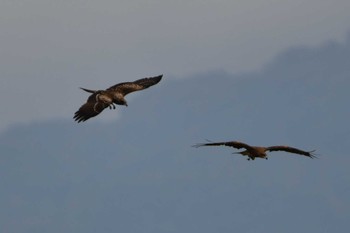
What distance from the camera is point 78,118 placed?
39094 millimetres

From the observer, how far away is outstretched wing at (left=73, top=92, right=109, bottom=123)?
39.2m

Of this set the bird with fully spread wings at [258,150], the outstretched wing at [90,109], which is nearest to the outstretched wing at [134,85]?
the outstretched wing at [90,109]

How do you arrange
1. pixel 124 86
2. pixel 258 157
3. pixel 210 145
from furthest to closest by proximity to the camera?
1. pixel 124 86
2. pixel 258 157
3. pixel 210 145

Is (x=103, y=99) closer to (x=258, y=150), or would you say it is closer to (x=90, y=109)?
(x=90, y=109)

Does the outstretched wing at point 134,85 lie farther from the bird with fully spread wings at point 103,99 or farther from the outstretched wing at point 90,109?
the outstretched wing at point 90,109

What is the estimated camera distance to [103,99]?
40.7 m

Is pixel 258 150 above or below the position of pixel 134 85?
below

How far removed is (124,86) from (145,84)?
8.07 ft

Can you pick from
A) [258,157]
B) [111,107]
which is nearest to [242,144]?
[258,157]

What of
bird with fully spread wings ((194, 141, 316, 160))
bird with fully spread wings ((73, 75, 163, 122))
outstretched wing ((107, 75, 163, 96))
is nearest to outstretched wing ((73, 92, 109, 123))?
bird with fully spread wings ((73, 75, 163, 122))

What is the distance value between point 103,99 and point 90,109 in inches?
48.7

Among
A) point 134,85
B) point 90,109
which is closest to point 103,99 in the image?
point 90,109

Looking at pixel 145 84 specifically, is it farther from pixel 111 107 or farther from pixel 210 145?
pixel 210 145

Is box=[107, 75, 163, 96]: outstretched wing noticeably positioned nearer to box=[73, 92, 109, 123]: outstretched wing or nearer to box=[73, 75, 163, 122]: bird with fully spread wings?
box=[73, 75, 163, 122]: bird with fully spread wings
